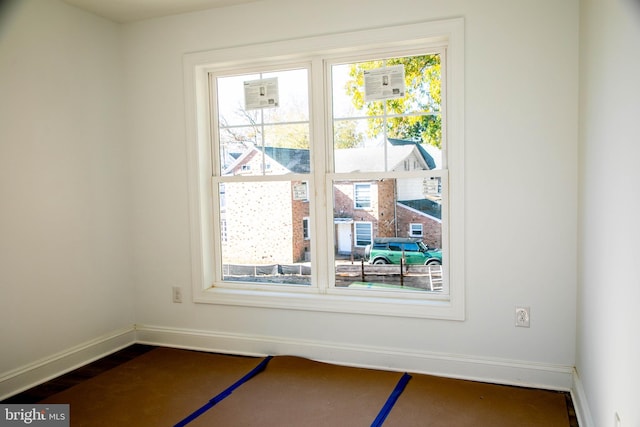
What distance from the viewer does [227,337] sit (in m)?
3.52

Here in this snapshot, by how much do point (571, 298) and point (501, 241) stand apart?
0.50 meters

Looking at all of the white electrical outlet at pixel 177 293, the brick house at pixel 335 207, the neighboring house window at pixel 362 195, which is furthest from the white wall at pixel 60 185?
the neighboring house window at pixel 362 195

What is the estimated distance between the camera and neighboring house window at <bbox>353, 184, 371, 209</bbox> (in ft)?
10.6

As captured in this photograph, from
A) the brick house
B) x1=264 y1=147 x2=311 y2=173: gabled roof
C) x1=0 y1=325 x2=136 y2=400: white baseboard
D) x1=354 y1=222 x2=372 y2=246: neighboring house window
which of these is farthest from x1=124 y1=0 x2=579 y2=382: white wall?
x1=0 y1=325 x2=136 y2=400: white baseboard

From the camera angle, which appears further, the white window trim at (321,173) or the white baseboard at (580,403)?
the white window trim at (321,173)

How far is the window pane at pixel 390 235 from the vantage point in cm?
310

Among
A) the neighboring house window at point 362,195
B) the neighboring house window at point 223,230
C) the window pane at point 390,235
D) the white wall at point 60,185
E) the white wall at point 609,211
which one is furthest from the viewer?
the neighboring house window at point 223,230

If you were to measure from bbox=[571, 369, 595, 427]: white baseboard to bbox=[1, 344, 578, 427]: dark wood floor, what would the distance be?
3cm

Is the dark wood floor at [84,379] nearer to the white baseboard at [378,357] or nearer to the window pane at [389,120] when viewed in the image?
the white baseboard at [378,357]

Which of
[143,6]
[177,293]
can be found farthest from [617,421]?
[143,6]

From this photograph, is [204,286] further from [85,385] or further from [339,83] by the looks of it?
[339,83]

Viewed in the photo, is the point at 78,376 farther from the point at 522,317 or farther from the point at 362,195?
the point at 522,317

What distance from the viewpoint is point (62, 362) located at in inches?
125

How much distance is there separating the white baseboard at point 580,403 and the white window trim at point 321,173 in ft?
2.36
